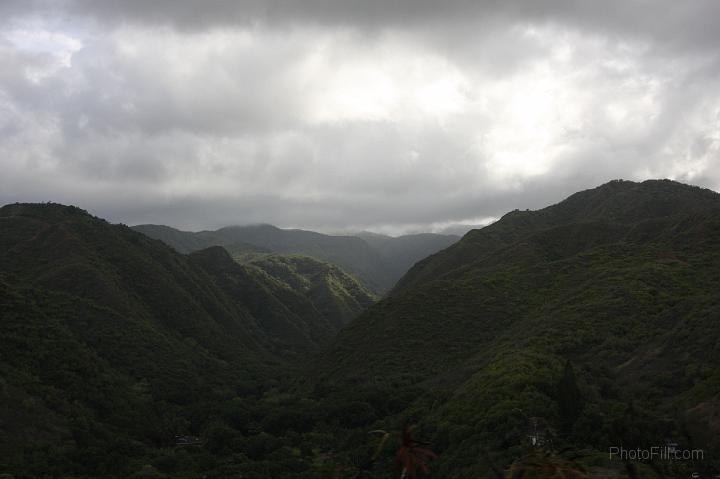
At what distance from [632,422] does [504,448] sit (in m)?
7.35

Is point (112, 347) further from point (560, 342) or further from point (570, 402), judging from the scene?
point (570, 402)

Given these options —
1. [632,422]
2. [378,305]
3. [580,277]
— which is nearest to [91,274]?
[378,305]

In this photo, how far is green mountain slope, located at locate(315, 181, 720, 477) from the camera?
95.9 feet

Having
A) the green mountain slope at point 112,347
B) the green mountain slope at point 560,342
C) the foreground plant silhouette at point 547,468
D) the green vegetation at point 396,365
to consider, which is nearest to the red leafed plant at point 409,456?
Answer: the green vegetation at point 396,365

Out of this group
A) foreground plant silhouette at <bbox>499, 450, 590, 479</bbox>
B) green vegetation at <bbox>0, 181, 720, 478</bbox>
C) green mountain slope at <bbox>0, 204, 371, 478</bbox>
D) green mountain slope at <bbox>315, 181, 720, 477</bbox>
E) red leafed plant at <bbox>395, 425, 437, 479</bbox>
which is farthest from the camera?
green mountain slope at <bbox>0, 204, 371, 478</bbox>

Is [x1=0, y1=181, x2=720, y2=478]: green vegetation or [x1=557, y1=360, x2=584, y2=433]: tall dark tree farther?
[x1=0, y1=181, x2=720, y2=478]: green vegetation

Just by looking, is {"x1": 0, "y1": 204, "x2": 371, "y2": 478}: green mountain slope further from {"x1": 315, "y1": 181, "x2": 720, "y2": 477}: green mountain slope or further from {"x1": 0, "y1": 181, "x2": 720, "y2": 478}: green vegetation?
{"x1": 315, "y1": 181, "x2": 720, "y2": 477}: green mountain slope

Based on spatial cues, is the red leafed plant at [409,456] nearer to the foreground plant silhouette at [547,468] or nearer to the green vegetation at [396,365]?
the green vegetation at [396,365]

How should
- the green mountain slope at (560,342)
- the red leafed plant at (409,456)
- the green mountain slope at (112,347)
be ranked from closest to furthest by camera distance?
the red leafed plant at (409,456)
the green mountain slope at (560,342)
the green mountain slope at (112,347)

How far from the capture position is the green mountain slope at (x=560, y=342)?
29.2 metres

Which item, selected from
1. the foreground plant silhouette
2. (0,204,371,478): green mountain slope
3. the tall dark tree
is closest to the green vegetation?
the foreground plant silhouette

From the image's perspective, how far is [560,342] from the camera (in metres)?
47.6

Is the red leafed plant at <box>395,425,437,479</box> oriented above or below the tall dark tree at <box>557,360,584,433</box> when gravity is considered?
above

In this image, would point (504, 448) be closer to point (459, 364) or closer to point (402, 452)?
point (402, 452)
